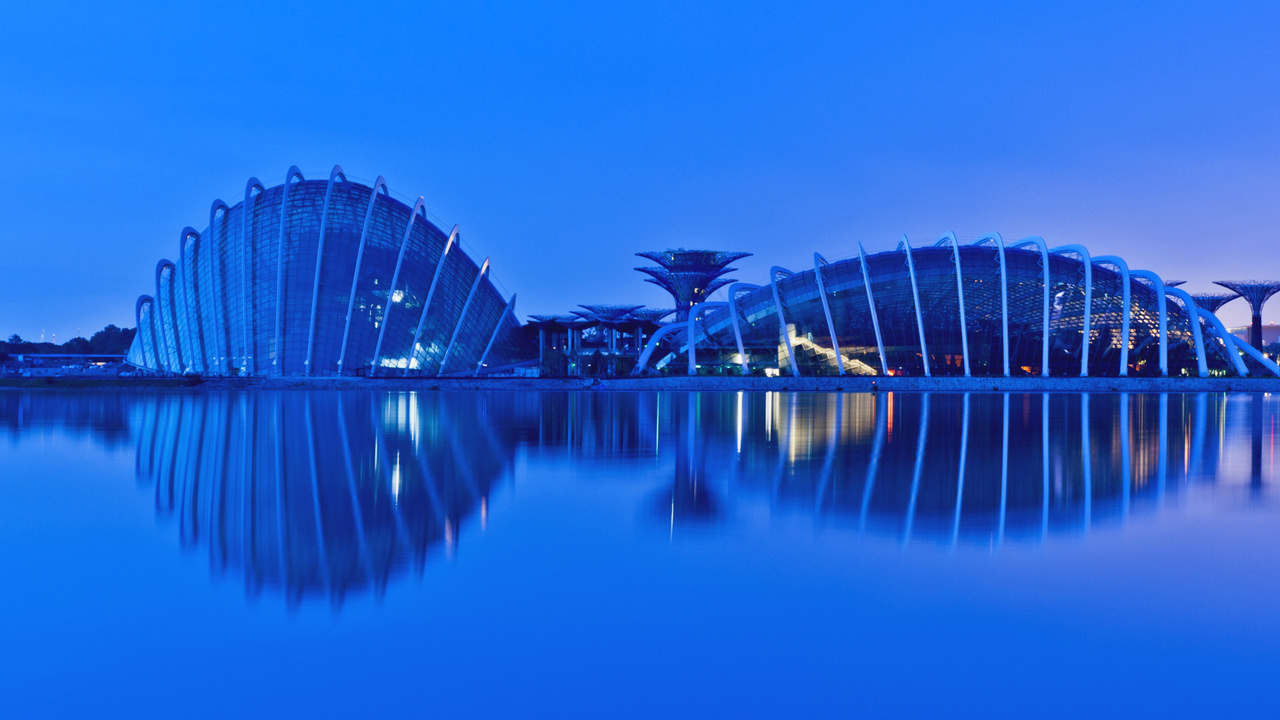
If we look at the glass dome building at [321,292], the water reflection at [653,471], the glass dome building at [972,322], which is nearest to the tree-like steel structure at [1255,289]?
the glass dome building at [972,322]

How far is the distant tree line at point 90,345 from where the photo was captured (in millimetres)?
180125

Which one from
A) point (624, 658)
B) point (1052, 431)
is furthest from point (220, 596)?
point (1052, 431)

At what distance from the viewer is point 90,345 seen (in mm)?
185500

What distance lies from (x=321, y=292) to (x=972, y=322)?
174 feet

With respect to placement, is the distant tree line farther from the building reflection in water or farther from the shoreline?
the building reflection in water

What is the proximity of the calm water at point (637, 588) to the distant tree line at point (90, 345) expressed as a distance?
185847mm

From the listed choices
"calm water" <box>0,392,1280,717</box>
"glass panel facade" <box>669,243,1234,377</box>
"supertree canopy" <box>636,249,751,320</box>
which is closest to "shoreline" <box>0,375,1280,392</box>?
"glass panel facade" <box>669,243,1234,377</box>

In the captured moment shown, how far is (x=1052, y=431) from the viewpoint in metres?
24.5

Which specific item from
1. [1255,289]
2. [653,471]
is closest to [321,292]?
[653,471]

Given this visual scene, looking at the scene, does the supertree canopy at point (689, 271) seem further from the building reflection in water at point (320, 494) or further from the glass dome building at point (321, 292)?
the building reflection in water at point (320, 494)

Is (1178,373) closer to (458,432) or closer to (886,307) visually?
(886,307)

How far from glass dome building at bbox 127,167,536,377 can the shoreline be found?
9.59 meters

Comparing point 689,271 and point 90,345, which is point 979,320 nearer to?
point 689,271

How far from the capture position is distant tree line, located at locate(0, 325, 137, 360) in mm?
180125
